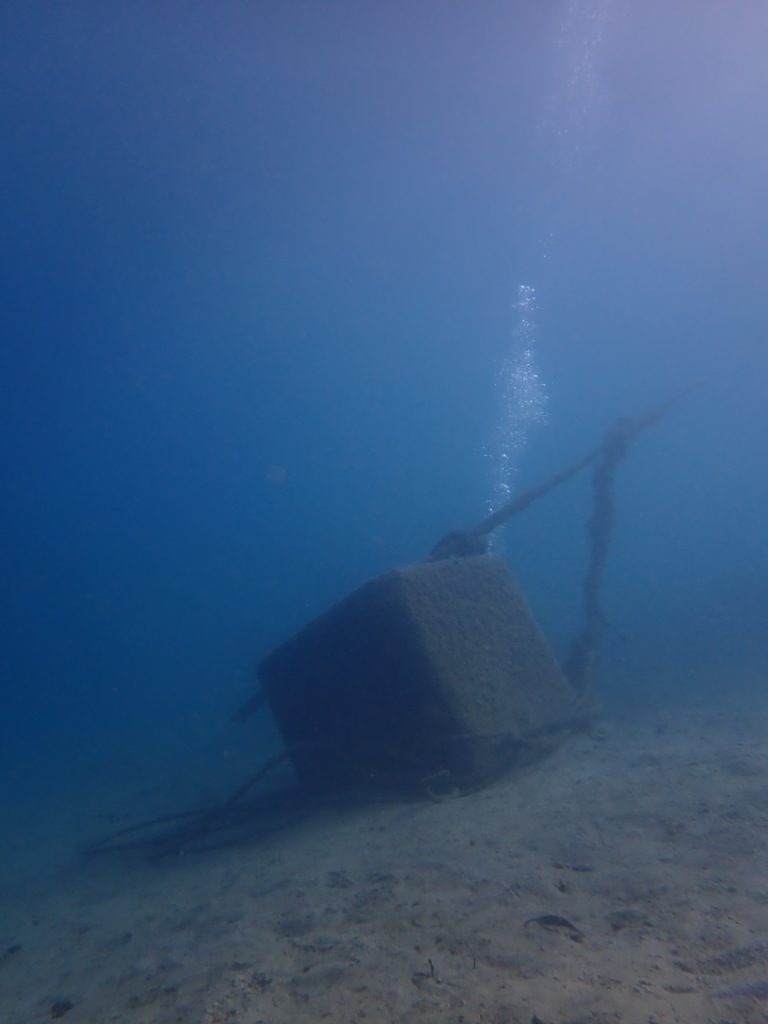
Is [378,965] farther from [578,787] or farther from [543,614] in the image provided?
[543,614]

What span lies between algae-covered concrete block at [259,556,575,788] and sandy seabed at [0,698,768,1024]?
52 cm

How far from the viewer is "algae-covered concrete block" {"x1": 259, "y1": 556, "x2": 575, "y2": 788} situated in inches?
249

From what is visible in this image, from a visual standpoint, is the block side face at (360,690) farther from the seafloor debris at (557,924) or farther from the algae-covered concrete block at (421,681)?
the seafloor debris at (557,924)

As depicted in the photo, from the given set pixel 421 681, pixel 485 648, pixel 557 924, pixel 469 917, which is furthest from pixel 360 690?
pixel 557 924

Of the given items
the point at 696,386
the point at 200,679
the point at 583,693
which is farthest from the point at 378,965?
the point at 200,679

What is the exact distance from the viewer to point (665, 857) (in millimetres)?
3883

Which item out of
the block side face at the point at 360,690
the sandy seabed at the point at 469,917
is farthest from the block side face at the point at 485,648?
the sandy seabed at the point at 469,917

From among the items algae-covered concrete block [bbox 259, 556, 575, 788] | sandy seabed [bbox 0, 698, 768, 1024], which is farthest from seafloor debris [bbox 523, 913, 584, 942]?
algae-covered concrete block [bbox 259, 556, 575, 788]

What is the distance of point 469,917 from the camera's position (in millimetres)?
3559

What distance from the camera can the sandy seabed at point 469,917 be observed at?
8.95ft

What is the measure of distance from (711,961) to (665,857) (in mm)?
1206

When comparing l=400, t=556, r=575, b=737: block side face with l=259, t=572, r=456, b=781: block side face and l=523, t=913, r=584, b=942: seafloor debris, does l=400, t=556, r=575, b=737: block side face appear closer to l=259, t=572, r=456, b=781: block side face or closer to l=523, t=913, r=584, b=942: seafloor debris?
l=259, t=572, r=456, b=781: block side face

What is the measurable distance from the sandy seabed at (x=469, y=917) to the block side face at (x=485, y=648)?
583mm

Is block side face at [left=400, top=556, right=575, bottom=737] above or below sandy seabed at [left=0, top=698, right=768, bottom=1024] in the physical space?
above
